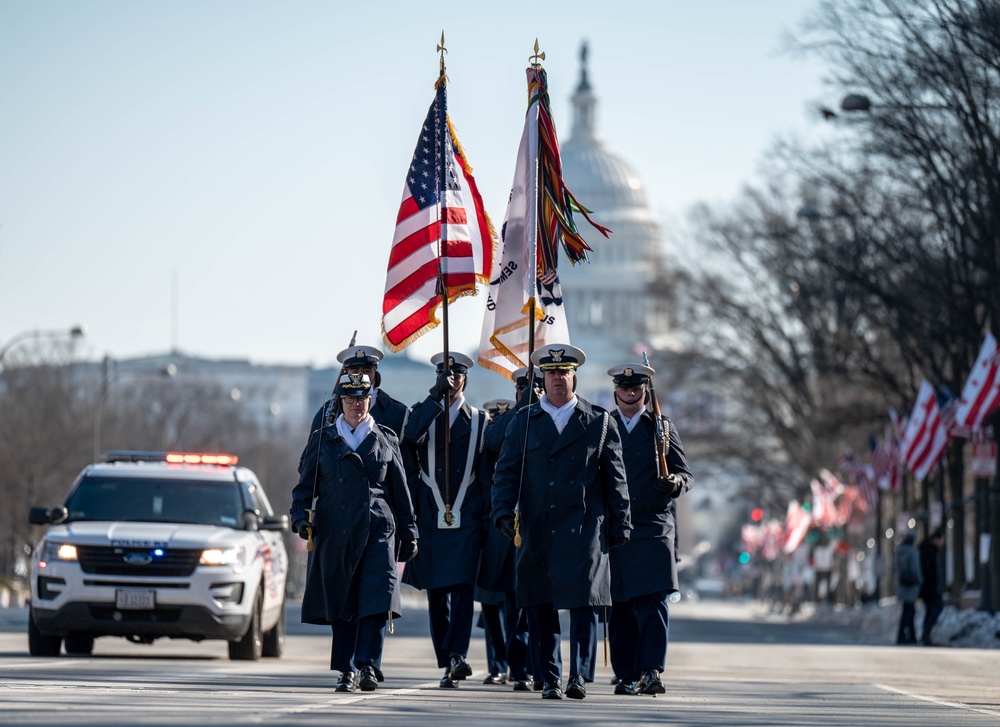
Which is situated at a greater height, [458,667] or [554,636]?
[554,636]

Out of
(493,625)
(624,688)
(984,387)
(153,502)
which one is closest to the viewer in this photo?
(624,688)

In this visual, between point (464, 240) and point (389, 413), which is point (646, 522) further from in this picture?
point (464, 240)

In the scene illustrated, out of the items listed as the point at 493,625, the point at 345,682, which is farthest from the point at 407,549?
the point at 493,625

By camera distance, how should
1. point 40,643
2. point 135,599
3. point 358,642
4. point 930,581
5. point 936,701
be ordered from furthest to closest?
point 930,581, point 40,643, point 135,599, point 936,701, point 358,642

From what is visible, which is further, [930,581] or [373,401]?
[930,581]

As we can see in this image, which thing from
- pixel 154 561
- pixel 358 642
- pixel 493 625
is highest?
pixel 154 561

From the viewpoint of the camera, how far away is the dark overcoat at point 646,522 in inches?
580

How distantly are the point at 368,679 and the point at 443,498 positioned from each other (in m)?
1.81

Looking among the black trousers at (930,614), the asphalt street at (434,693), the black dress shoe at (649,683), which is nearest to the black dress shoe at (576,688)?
the asphalt street at (434,693)

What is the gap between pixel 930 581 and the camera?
108ft

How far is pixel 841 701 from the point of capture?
15.8 meters

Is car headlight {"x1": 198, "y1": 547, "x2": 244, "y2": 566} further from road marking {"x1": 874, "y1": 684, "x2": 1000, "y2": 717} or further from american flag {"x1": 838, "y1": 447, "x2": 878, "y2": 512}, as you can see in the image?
american flag {"x1": 838, "y1": 447, "x2": 878, "y2": 512}

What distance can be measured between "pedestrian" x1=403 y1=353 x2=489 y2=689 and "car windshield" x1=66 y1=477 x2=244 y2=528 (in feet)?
15.3

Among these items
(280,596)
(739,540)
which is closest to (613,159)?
(739,540)
